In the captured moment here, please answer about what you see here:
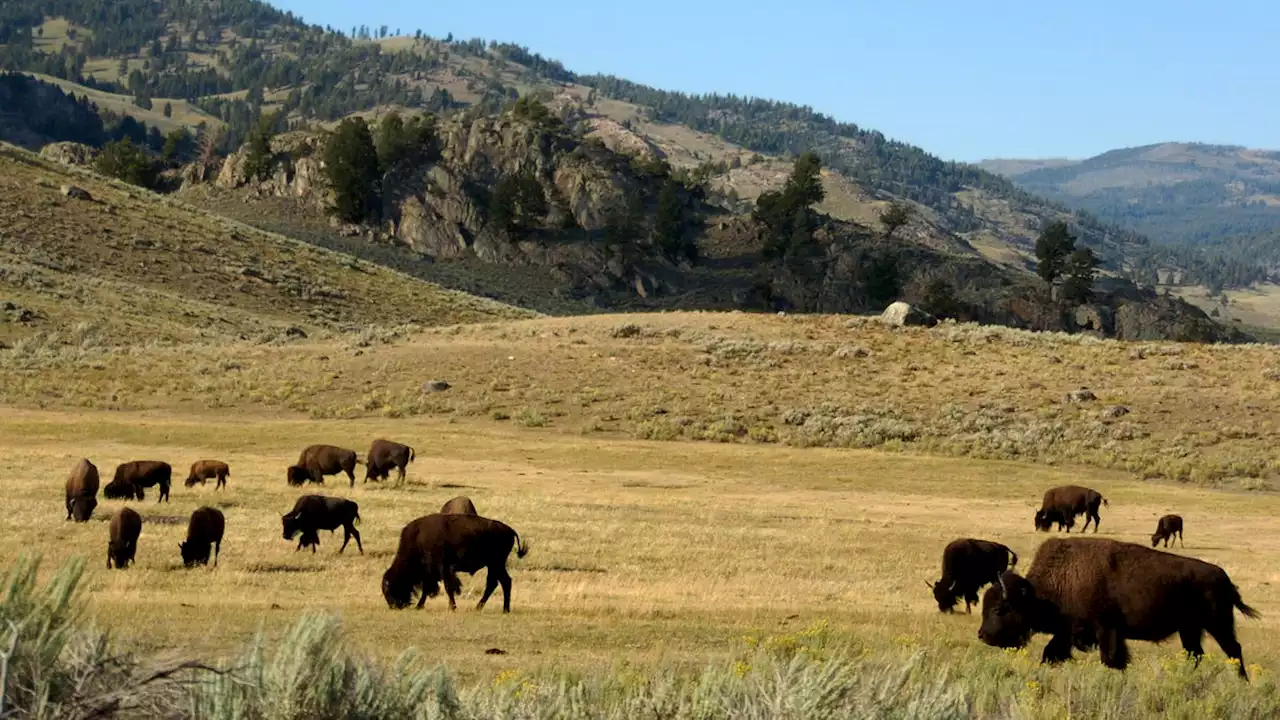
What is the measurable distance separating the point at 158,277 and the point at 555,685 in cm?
7885

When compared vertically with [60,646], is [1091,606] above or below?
below

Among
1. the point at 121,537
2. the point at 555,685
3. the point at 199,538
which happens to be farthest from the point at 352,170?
the point at 555,685

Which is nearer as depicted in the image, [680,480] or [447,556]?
[447,556]

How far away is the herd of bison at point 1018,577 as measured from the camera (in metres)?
13.1

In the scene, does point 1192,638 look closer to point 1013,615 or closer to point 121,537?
point 1013,615

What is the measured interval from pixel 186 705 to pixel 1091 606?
9302mm

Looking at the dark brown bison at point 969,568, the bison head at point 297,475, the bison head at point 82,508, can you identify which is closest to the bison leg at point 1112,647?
the dark brown bison at point 969,568

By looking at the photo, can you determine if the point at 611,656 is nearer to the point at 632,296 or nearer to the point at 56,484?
the point at 56,484

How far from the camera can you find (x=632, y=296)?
122000 millimetres

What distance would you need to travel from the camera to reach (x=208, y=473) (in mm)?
30391

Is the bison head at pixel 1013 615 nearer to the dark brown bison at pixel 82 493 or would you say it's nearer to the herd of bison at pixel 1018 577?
the herd of bison at pixel 1018 577

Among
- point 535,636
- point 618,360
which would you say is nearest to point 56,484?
point 535,636

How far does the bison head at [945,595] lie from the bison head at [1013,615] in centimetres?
443

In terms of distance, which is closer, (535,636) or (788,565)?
(535,636)
